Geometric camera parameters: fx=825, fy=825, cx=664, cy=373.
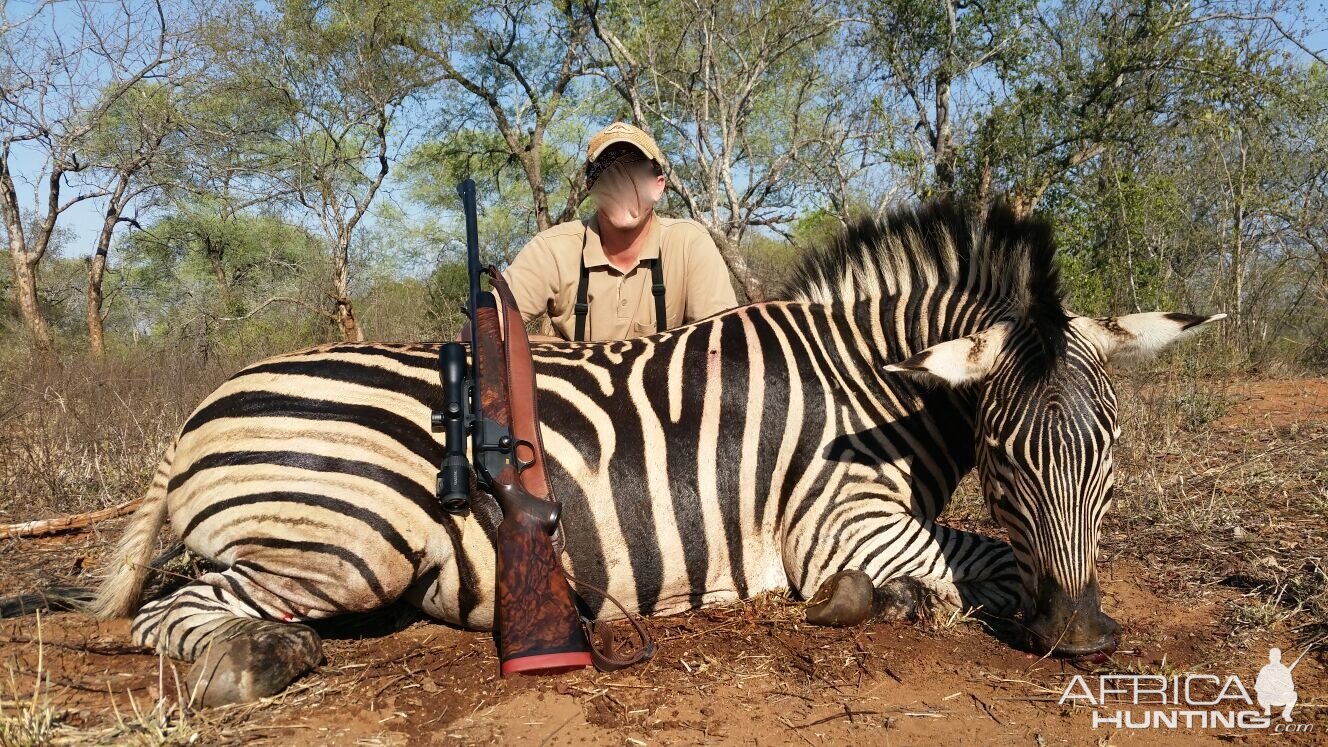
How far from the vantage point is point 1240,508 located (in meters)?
4.09

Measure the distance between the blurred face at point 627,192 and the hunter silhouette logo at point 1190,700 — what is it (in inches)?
107

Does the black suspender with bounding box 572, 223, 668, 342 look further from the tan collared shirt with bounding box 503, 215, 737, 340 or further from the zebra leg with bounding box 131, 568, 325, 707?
the zebra leg with bounding box 131, 568, 325, 707

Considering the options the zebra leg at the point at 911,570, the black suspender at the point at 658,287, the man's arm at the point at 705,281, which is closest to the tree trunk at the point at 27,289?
the black suspender at the point at 658,287

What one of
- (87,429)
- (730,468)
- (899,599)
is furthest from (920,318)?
(87,429)

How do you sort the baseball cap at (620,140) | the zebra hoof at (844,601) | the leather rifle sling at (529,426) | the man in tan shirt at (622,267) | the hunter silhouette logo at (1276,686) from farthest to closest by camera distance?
the man in tan shirt at (622,267) → the baseball cap at (620,140) → the zebra hoof at (844,601) → the leather rifle sling at (529,426) → the hunter silhouette logo at (1276,686)

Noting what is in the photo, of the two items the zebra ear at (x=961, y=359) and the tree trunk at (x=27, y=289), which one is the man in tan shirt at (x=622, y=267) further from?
the tree trunk at (x=27, y=289)

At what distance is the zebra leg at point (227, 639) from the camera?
2311 mm

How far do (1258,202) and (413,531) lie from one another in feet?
43.1

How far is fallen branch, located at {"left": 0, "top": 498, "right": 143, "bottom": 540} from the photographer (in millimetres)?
3873

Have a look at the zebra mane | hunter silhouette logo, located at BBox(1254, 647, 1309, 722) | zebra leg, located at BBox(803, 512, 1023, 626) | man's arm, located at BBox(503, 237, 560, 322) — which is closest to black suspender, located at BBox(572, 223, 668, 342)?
man's arm, located at BBox(503, 237, 560, 322)

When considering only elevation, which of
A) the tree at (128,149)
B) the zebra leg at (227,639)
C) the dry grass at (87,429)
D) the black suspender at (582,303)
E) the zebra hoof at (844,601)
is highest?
the tree at (128,149)

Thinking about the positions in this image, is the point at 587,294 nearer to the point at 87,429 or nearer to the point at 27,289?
the point at 87,429

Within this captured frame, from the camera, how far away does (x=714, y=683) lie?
2539 mm

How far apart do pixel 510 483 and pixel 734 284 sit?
10.3 metres
